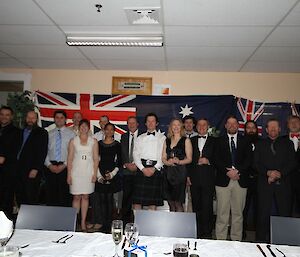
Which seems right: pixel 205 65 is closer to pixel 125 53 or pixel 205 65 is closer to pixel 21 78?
pixel 125 53

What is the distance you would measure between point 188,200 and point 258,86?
8.00ft

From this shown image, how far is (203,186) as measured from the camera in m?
3.53

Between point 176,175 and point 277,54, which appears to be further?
point 277,54

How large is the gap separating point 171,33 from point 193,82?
1909 millimetres

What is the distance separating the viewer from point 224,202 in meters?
3.42

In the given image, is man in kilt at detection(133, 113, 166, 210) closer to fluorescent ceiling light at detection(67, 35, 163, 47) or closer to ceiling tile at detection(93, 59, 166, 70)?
fluorescent ceiling light at detection(67, 35, 163, 47)

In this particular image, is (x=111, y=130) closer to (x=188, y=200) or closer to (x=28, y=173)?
(x=28, y=173)

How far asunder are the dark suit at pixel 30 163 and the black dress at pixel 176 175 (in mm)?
1766

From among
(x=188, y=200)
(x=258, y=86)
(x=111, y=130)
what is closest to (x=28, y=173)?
(x=111, y=130)

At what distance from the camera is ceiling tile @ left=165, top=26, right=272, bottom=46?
117 inches

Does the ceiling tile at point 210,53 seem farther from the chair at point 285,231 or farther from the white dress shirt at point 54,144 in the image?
the chair at point 285,231

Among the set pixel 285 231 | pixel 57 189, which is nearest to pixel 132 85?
pixel 57 189

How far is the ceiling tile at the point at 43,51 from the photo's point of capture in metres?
3.81

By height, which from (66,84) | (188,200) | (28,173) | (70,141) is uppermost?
(66,84)
